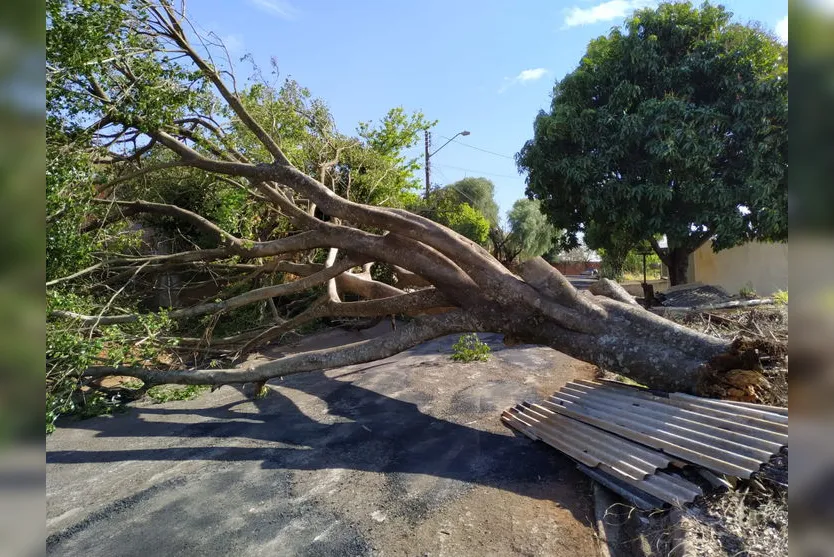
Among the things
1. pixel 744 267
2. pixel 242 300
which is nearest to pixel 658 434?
pixel 242 300

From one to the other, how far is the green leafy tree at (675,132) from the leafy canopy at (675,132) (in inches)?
1.0

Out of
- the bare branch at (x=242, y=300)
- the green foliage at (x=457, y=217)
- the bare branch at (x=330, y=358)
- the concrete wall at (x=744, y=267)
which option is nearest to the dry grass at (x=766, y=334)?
the bare branch at (x=330, y=358)

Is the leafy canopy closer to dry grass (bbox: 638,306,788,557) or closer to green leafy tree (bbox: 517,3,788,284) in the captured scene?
green leafy tree (bbox: 517,3,788,284)

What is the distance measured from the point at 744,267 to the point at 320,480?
615 inches

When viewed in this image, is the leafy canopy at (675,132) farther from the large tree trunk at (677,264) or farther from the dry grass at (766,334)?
the dry grass at (766,334)

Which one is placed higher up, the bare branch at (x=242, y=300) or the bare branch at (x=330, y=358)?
the bare branch at (x=242, y=300)

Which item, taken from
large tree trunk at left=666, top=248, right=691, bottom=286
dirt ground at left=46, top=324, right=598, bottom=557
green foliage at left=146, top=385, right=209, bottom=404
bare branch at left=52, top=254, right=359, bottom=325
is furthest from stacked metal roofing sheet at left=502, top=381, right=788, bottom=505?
large tree trunk at left=666, top=248, right=691, bottom=286

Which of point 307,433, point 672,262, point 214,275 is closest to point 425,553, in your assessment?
point 307,433

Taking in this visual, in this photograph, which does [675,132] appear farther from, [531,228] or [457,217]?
[531,228]

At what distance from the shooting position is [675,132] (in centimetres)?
1030

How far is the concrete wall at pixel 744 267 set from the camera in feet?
44.1

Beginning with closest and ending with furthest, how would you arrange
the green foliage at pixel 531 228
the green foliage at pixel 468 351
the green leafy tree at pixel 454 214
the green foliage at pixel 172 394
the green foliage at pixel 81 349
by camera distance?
the green foliage at pixel 81 349, the green foliage at pixel 172 394, the green foliage at pixel 468 351, the green leafy tree at pixel 454 214, the green foliage at pixel 531 228

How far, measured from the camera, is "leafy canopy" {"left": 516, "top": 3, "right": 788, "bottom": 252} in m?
10.4

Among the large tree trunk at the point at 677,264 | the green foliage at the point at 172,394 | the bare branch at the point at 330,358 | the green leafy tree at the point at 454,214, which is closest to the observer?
the bare branch at the point at 330,358
